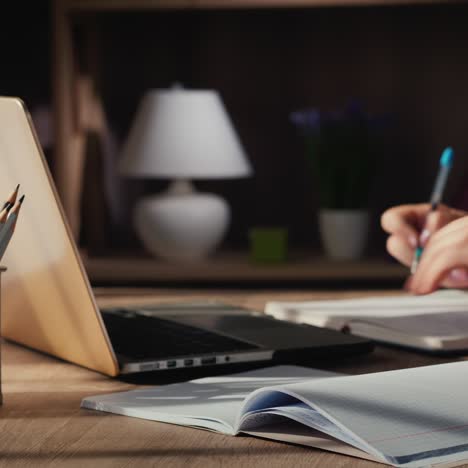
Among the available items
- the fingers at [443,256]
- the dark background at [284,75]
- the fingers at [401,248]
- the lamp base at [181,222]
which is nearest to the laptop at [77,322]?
the fingers at [443,256]

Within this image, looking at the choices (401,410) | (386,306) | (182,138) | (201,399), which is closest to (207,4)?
(182,138)

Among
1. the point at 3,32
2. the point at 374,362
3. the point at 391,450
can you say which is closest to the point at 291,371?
the point at 374,362

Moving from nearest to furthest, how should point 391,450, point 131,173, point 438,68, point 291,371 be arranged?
point 391,450 < point 291,371 < point 131,173 < point 438,68

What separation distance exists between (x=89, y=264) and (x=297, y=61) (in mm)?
948

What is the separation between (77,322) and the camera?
0.84m

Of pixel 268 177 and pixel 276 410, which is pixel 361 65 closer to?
pixel 268 177

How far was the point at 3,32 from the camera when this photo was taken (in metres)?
3.19

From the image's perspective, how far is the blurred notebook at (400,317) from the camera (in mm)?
971

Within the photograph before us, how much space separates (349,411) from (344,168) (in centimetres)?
220

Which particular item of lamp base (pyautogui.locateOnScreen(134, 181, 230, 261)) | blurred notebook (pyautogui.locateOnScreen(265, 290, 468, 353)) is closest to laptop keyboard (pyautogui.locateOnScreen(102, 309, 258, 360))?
blurred notebook (pyautogui.locateOnScreen(265, 290, 468, 353))

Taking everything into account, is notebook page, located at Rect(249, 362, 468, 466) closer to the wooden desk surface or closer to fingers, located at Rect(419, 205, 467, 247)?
the wooden desk surface

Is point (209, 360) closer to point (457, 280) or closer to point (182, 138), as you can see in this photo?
point (457, 280)

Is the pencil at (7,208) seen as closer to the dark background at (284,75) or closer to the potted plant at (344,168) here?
the potted plant at (344,168)

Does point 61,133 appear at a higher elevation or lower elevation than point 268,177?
higher
